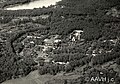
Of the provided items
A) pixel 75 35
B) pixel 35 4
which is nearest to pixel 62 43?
pixel 75 35

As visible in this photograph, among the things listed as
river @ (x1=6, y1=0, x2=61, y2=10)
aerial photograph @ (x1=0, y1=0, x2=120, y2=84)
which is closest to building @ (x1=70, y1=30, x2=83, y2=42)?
aerial photograph @ (x1=0, y1=0, x2=120, y2=84)

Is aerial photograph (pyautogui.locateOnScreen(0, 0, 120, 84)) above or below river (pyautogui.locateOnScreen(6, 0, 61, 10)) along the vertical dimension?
below

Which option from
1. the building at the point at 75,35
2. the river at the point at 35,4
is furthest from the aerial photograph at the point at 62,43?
the river at the point at 35,4

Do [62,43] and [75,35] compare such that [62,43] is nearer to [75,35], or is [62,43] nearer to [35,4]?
[75,35]

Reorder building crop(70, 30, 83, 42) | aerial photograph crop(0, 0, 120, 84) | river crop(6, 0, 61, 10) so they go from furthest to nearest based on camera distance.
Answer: river crop(6, 0, 61, 10) → building crop(70, 30, 83, 42) → aerial photograph crop(0, 0, 120, 84)

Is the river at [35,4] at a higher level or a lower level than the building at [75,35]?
higher

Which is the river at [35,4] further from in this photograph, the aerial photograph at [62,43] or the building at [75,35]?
the building at [75,35]

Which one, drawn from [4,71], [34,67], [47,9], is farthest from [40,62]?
[47,9]

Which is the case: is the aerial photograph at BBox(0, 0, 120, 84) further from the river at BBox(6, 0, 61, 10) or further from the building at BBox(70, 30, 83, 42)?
the river at BBox(6, 0, 61, 10)

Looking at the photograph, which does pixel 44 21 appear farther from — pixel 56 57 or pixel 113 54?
pixel 113 54
